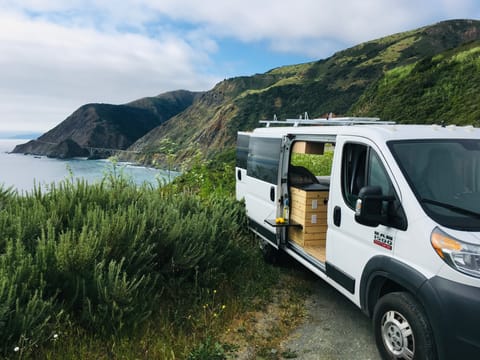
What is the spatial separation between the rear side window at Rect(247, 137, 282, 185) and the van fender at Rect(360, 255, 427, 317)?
8.70 ft

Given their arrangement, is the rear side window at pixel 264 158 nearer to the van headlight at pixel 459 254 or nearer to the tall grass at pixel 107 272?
the tall grass at pixel 107 272

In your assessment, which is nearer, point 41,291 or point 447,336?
point 447,336

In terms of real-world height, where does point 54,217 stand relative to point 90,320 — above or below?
above

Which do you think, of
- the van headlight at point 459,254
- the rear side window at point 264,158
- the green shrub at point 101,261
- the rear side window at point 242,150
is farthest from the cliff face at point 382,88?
the van headlight at point 459,254

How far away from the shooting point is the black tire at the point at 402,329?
314cm

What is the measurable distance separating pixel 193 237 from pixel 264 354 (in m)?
1.89

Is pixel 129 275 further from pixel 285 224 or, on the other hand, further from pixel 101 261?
pixel 285 224

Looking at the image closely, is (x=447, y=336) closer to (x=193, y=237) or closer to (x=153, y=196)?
(x=193, y=237)

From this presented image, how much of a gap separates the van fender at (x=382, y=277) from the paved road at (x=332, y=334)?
60 centimetres

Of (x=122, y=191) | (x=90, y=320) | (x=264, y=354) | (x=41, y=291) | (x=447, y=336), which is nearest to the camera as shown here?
(x=447, y=336)

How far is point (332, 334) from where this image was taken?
4594 mm

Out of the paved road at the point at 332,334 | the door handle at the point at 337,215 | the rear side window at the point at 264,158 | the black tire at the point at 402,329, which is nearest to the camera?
the black tire at the point at 402,329

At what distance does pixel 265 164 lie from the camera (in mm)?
6699

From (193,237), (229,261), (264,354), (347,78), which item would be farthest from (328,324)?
(347,78)
